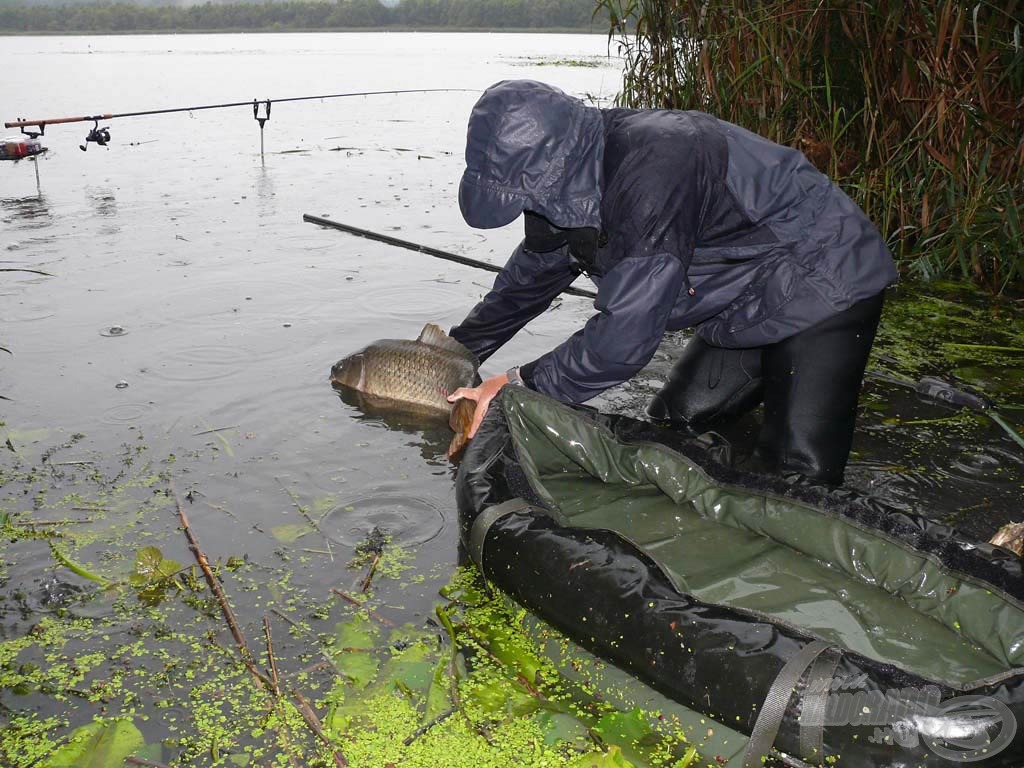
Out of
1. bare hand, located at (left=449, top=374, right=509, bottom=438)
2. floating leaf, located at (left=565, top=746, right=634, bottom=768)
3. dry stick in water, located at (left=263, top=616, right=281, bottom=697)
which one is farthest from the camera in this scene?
bare hand, located at (left=449, top=374, right=509, bottom=438)

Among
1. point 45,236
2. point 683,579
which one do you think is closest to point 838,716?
point 683,579

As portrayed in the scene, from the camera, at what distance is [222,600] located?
2.84 meters

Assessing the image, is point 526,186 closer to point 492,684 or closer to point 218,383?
point 492,684

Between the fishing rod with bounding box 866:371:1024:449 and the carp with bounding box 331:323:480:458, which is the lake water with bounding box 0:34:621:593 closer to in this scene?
the carp with bounding box 331:323:480:458

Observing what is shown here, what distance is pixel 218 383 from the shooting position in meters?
4.60

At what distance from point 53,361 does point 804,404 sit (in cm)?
346

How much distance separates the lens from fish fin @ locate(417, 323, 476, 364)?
13.8 feet

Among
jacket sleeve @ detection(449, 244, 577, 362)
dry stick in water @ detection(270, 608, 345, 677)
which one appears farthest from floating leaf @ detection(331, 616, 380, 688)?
jacket sleeve @ detection(449, 244, 577, 362)

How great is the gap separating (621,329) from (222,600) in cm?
138

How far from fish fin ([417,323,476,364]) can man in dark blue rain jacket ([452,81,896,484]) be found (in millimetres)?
632

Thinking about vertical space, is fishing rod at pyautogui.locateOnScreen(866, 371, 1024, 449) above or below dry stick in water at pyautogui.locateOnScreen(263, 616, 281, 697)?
above

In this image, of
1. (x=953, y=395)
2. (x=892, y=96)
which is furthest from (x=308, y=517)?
(x=892, y=96)

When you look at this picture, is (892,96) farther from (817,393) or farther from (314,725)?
(314,725)

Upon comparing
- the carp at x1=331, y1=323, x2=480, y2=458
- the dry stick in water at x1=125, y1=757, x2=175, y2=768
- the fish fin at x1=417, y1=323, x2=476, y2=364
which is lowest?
the dry stick in water at x1=125, y1=757, x2=175, y2=768
